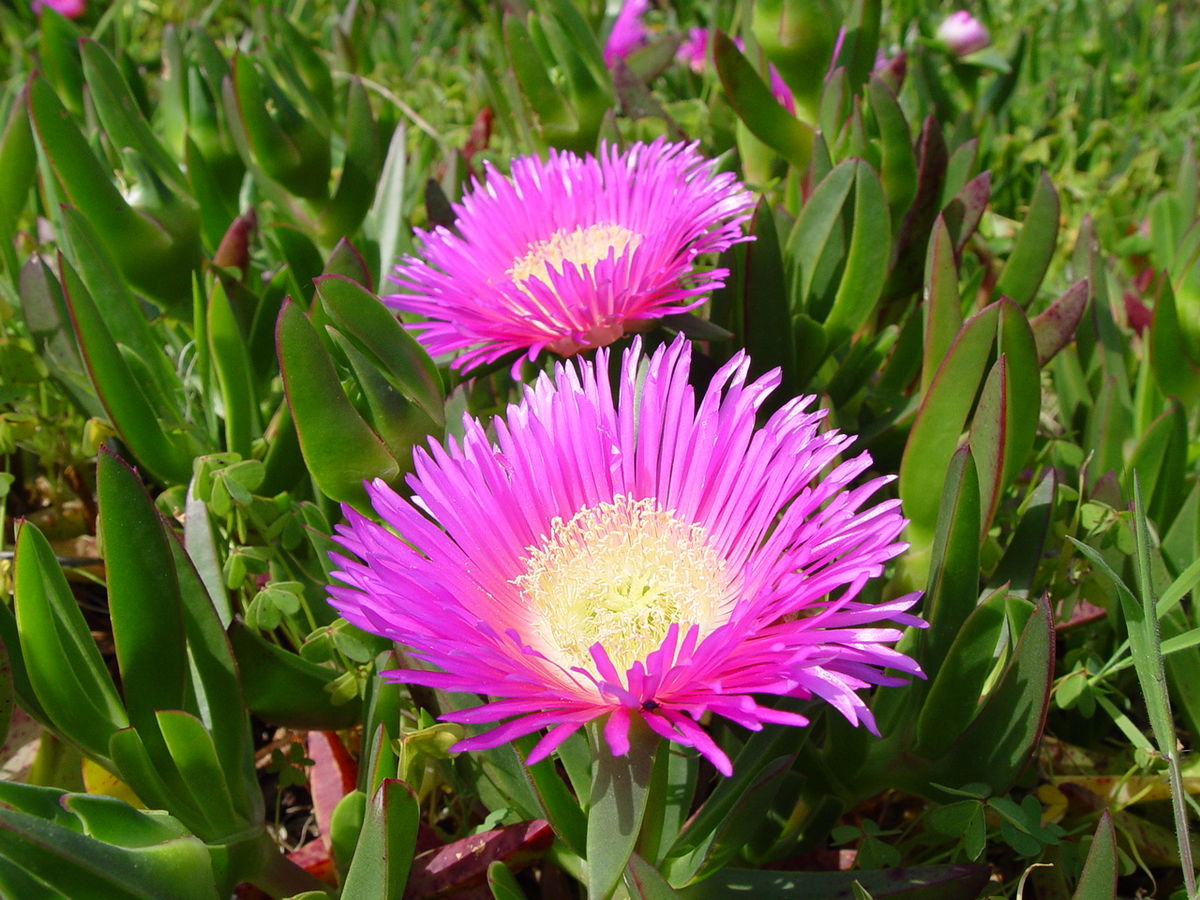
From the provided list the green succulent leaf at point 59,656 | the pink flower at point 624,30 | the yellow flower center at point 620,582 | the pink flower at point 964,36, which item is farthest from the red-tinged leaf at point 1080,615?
the pink flower at point 624,30

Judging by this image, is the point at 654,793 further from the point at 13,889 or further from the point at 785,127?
the point at 785,127

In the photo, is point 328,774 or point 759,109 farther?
point 759,109

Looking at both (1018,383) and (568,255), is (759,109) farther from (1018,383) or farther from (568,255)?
(1018,383)

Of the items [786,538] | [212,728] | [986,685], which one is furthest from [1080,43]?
[212,728]

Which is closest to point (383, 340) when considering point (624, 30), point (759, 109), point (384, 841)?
point (384, 841)

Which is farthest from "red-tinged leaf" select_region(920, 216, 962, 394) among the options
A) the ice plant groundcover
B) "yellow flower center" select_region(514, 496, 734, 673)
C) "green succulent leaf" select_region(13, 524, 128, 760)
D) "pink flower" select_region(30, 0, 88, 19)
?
"pink flower" select_region(30, 0, 88, 19)
